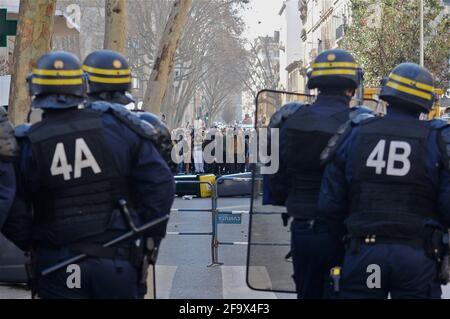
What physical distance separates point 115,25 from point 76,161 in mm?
17053

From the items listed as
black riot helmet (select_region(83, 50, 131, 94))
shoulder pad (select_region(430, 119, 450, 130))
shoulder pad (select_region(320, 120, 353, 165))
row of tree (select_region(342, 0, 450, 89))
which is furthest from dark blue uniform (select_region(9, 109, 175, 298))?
row of tree (select_region(342, 0, 450, 89))

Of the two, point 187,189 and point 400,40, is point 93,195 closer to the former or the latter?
point 187,189

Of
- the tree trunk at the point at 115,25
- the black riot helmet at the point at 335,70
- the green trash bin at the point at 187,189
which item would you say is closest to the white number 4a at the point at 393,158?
the black riot helmet at the point at 335,70

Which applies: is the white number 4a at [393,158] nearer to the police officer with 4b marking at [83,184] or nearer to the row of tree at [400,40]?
the police officer with 4b marking at [83,184]

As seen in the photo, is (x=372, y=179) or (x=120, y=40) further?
(x=120, y=40)

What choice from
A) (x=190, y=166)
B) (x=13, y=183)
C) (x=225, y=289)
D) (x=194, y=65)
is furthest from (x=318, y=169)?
(x=194, y=65)

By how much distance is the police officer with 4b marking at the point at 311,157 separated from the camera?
6.75m

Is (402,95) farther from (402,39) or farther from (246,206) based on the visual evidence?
(402,39)

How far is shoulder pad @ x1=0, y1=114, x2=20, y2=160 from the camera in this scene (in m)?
5.75

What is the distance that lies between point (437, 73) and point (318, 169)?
127 ft

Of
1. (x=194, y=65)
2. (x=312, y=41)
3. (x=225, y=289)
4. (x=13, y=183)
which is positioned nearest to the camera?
(x=13, y=183)

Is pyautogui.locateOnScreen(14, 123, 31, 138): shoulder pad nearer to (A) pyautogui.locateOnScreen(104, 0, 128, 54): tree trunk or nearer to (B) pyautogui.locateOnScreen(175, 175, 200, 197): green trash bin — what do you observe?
(A) pyautogui.locateOnScreen(104, 0, 128, 54): tree trunk

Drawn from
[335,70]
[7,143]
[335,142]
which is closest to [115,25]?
[335,70]
